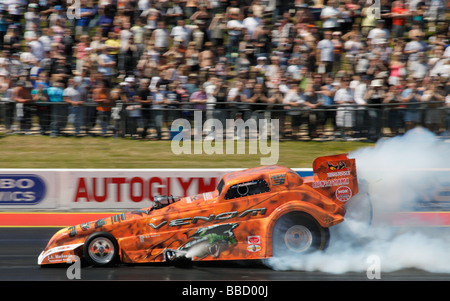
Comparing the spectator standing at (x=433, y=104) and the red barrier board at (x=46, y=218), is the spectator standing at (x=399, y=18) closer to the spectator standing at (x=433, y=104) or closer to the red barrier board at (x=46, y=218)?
the spectator standing at (x=433, y=104)

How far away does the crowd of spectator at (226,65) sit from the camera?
43.2 feet

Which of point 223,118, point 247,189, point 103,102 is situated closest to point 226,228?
point 247,189

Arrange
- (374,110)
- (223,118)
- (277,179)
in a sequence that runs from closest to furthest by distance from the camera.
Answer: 1. (277,179)
2. (374,110)
3. (223,118)

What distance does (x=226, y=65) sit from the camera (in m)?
14.2

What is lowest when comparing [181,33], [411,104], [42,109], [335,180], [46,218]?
[46,218]

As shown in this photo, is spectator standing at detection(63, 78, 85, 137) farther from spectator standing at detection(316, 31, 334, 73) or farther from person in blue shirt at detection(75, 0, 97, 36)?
spectator standing at detection(316, 31, 334, 73)

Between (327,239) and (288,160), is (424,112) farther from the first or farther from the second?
(327,239)

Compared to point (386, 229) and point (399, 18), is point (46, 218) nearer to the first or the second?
point (386, 229)

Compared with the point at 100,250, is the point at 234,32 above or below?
above

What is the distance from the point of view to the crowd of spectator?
1316cm

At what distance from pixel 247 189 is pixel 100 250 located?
2266mm

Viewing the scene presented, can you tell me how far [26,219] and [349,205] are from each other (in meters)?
6.60

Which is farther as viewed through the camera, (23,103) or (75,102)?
(75,102)

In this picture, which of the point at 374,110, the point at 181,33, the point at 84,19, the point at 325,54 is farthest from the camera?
the point at 84,19
